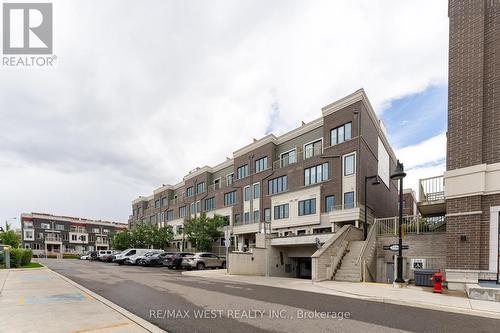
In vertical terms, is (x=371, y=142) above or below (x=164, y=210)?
above

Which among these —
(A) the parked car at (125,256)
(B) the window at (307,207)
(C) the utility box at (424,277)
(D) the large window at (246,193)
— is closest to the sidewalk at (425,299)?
(C) the utility box at (424,277)

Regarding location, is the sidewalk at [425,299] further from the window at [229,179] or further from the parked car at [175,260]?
Answer: the window at [229,179]

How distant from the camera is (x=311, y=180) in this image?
29359 millimetres

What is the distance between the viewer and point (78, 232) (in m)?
97.2

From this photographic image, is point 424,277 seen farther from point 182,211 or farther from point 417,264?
point 182,211

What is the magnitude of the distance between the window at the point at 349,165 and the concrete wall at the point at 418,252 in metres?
7.50

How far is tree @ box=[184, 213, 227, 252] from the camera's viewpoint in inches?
1464

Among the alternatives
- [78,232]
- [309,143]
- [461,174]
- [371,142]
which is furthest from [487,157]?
[78,232]

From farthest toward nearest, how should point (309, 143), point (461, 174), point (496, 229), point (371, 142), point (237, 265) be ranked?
point (309, 143) → point (371, 142) → point (237, 265) → point (461, 174) → point (496, 229)

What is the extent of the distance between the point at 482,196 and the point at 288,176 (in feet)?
65.7

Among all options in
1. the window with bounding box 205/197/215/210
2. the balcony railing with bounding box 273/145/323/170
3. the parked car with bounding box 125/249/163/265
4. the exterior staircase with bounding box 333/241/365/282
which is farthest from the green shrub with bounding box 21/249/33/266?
the exterior staircase with bounding box 333/241/365/282

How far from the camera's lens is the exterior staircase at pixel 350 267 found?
1675cm

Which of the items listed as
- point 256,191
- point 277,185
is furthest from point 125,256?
point 277,185

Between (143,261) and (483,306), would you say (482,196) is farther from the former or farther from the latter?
(143,261)
